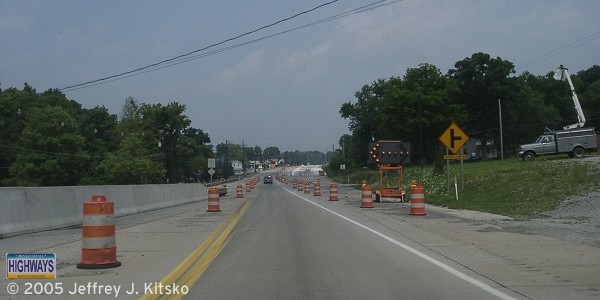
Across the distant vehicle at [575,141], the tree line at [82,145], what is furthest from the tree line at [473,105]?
the tree line at [82,145]

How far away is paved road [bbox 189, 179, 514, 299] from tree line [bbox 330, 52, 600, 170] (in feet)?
185

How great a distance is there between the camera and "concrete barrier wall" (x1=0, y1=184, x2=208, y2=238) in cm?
1673

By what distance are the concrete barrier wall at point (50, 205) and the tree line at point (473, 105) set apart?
1869 inches

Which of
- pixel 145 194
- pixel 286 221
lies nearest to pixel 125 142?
pixel 145 194

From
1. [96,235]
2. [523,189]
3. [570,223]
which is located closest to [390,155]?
[523,189]

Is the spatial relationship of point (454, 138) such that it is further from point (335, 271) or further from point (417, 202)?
point (335, 271)

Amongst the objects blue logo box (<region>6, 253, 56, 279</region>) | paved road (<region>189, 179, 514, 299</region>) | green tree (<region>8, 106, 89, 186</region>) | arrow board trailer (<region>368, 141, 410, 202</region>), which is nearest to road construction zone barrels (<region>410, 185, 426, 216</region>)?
paved road (<region>189, 179, 514, 299</region>)

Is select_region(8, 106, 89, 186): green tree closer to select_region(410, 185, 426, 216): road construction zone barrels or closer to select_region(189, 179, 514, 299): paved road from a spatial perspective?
select_region(410, 185, 426, 216): road construction zone barrels

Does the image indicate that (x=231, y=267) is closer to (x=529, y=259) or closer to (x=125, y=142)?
(x=529, y=259)

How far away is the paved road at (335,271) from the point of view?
28.3 ft

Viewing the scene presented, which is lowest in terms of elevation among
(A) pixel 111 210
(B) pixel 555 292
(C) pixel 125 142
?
(B) pixel 555 292

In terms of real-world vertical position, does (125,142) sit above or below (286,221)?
above

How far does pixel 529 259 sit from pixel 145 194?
75.1 feet

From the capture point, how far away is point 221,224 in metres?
20.6
